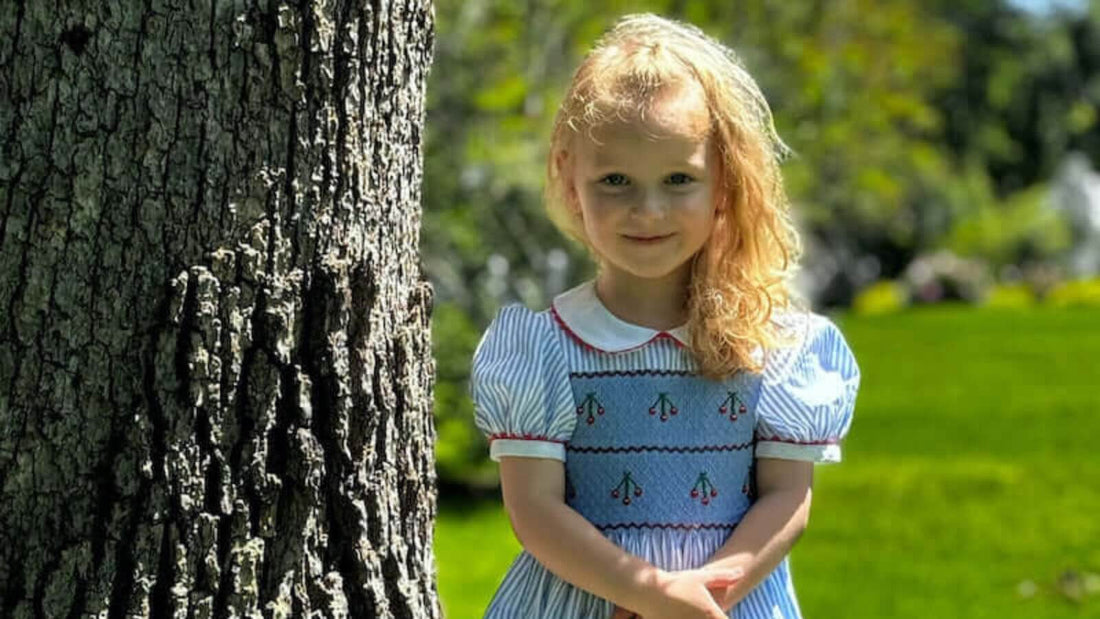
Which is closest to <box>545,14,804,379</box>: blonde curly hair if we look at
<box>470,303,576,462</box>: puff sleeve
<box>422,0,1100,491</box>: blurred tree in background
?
<box>470,303,576,462</box>: puff sleeve

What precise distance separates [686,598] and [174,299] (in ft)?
2.79

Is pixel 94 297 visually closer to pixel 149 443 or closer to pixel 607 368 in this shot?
pixel 149 443

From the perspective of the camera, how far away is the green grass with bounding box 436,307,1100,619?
6742mm

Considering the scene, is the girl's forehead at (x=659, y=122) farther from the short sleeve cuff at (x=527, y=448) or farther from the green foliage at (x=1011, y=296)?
the green foliage at (x=1011, y=296)

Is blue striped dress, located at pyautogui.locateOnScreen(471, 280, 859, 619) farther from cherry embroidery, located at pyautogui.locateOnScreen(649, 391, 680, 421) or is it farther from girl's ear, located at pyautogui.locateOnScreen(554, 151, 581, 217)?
girl's ear, located at pyautogui.locateOnScreen(554, 151, 581, 217)

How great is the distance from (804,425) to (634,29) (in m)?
0.68

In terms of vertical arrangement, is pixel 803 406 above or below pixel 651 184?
below

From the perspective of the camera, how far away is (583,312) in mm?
2812

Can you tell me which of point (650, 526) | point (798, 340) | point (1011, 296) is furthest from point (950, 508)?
point (1011, 296)

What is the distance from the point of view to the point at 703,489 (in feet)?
9.05

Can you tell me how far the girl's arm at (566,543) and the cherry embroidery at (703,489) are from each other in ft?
0.51

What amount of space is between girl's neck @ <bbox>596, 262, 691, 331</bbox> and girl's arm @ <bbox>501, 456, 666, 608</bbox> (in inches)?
11.0

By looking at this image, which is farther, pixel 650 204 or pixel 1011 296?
pixel 1011 296

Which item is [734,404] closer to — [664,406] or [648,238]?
[664,406]
